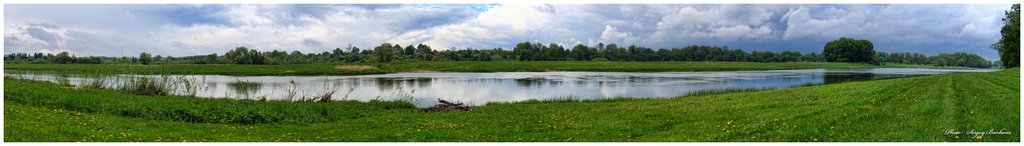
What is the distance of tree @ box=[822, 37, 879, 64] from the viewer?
164 meters

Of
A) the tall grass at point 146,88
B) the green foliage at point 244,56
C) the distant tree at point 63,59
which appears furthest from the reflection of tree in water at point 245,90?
the distant tree at point 63,59

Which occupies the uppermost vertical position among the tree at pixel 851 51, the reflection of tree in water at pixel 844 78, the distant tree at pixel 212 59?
the tree at pixel 851 51

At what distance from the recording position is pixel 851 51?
6471 inches

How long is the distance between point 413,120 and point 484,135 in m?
Result: 6.16

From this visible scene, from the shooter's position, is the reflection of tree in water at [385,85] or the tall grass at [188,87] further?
the reflection of tree in water at [385,85]

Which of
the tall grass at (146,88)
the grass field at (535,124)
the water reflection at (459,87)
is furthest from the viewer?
the water reflection at (459,87)

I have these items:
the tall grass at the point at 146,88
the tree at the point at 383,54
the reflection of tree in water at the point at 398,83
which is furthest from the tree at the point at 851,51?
the tall grass at the point at 146,88

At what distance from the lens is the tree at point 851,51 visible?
539 ft

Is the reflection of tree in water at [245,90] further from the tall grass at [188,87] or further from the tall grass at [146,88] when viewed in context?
the tall grass at [146,88]

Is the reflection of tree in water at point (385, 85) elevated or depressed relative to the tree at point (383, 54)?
depressed

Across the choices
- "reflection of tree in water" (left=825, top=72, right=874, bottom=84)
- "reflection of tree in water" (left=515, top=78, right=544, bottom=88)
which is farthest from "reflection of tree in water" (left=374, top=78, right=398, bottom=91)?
"reflection of tree in water" (left=825, top=72, right=874, bottom=84)

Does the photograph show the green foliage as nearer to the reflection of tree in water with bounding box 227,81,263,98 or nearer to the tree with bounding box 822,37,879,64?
the reflection of tree in water with bounding box 227,81,263,98

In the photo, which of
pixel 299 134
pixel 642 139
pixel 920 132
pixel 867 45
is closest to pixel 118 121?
pixel 299 134

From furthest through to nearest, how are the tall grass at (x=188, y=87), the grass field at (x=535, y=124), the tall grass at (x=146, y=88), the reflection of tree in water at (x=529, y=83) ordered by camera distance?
the reflection of tree in water at (x=529, y=83) → the tall grass at (x=188, y=87) → the tall grass at (x=146, y=88) → the grass field at (x=535, y=124)
